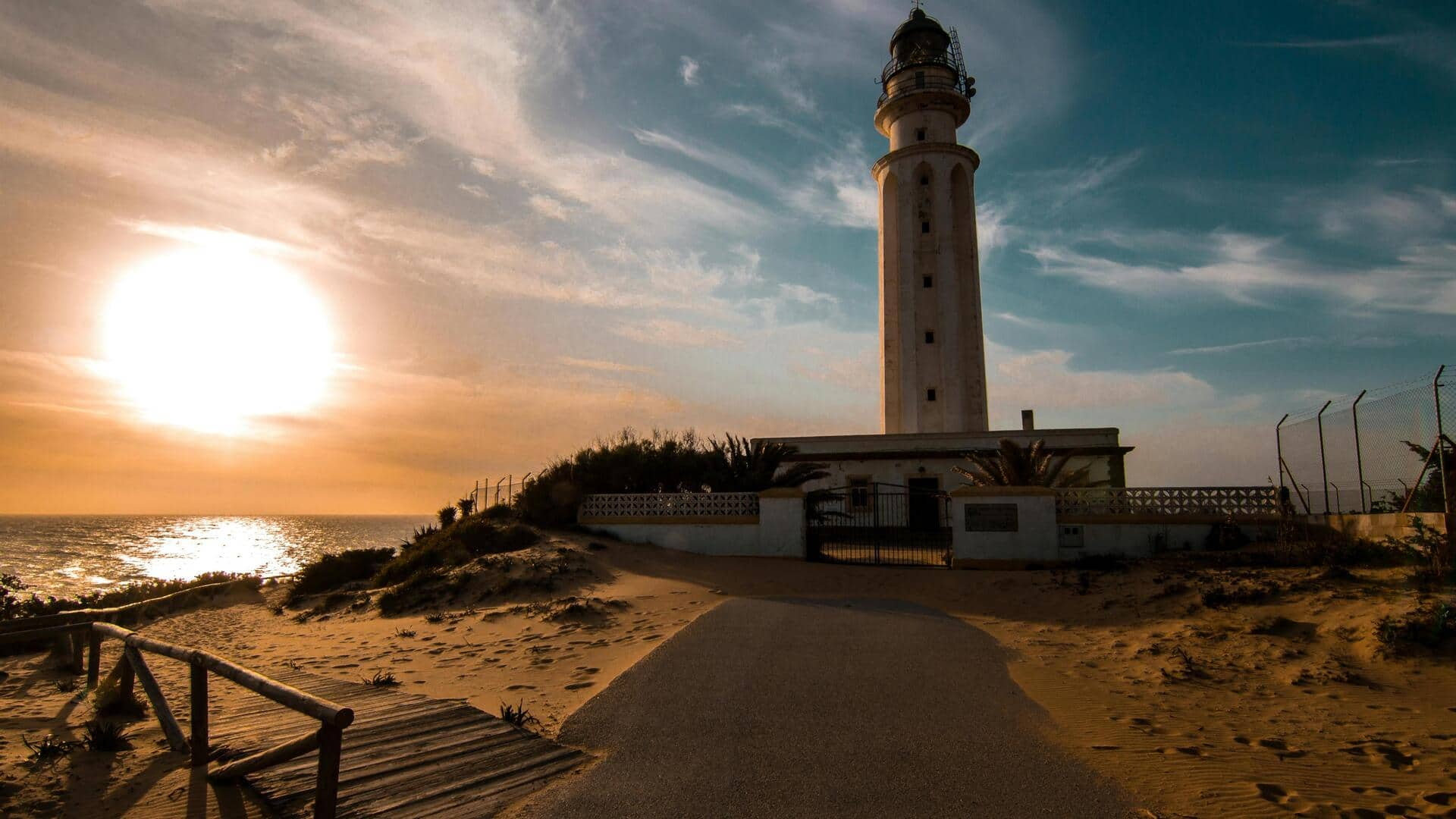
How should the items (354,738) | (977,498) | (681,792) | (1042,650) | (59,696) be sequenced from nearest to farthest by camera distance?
(681,792)
(354,738)
(59,696)
(1042,650)
(977,498)

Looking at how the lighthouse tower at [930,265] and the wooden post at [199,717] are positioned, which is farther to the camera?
the lighthouse tower at [930,265]

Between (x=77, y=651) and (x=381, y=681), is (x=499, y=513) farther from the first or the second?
(x=381, y=681)

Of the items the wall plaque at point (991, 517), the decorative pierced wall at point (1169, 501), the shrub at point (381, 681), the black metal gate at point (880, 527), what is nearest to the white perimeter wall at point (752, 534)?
the black metal gate at point (880, 527)

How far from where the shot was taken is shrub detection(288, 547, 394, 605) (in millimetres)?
20672

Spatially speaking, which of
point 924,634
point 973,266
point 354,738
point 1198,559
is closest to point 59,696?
point 354,738

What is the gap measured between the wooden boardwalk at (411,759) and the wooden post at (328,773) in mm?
308

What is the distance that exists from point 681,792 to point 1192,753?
4.17 m

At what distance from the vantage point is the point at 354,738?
611 cm

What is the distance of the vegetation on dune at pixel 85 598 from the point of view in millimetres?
16672

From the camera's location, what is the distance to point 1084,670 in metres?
8.93

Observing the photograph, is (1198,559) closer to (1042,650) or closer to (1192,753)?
(1042,650)

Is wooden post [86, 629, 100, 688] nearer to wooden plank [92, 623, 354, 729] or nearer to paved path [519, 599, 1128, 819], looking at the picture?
wooden plank [92, 623, 354, 729]

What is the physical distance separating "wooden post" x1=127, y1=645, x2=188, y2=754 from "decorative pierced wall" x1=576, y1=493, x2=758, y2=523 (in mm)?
12931

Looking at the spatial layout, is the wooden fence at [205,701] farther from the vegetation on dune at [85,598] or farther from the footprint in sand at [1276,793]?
the footprint in sand at [1276,793]
